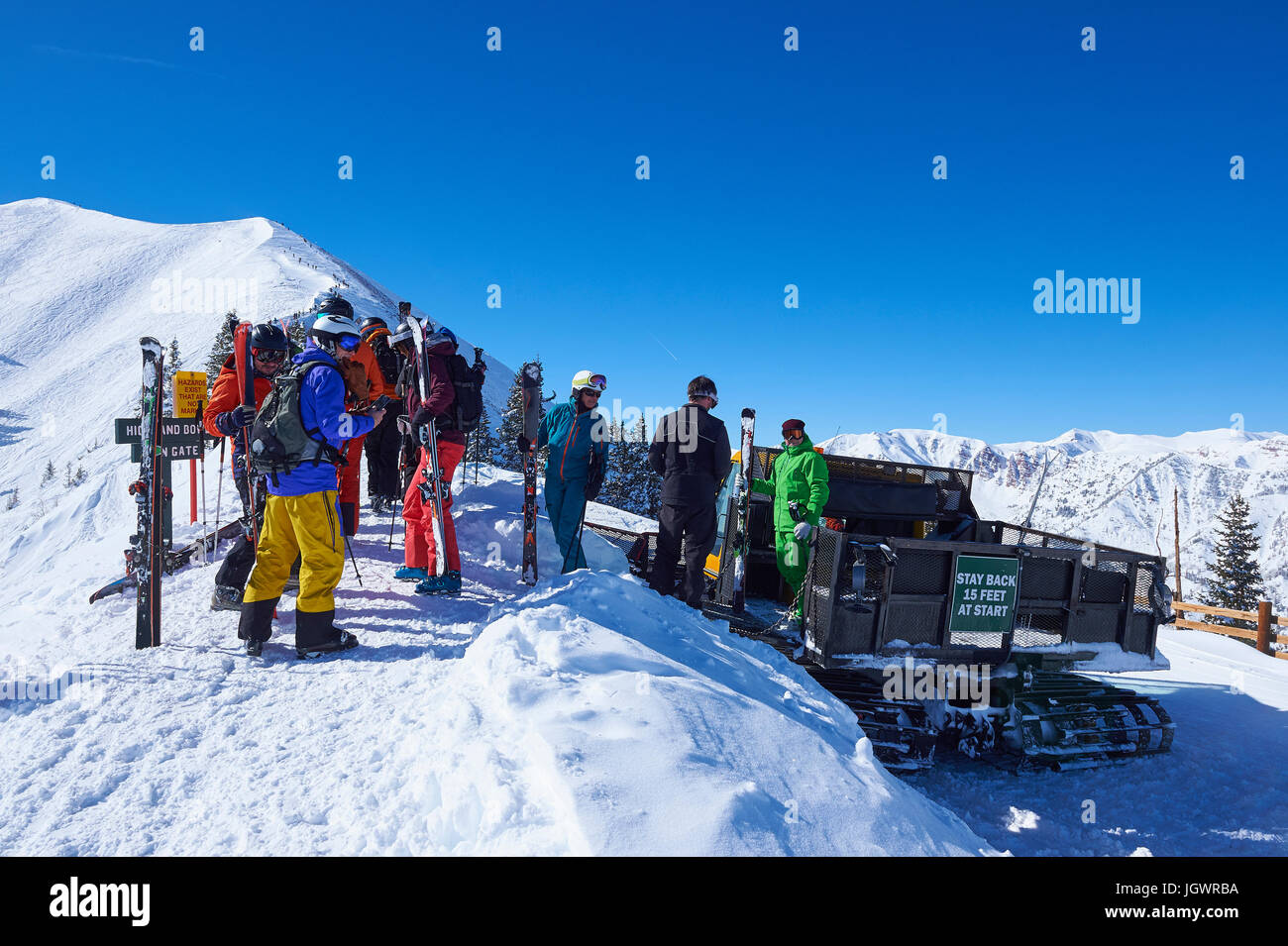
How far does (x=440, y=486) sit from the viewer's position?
5840mm

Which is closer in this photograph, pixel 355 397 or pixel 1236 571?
pixel 355 397

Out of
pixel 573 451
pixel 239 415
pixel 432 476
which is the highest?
pixel 239 415

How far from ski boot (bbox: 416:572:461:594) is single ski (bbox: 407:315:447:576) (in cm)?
6

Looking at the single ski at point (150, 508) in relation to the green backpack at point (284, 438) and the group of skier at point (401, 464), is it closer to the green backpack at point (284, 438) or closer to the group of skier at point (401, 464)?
the group of skier at point (401, 464)

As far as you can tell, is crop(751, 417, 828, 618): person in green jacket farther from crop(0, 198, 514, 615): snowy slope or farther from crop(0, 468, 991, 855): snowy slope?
crop(0, 198, 514, 615): snowy slope

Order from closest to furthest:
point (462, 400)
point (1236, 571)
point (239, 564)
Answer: point (239, 564) → point (462, 400) → point (1236, 571)

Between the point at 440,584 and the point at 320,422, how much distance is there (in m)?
2.14

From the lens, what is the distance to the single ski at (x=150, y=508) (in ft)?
14.8

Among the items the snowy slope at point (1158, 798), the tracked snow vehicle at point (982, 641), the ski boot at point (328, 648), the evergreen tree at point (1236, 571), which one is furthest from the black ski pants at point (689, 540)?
the evergreen tree at point (1236, 571)

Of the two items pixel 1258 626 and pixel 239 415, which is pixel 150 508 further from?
pixel 1258 626

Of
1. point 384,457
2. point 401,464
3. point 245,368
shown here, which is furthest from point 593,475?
point 384,457

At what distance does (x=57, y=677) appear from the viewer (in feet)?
12.7
